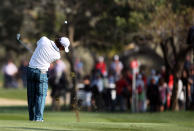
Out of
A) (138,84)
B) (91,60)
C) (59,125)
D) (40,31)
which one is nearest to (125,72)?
(138,84)

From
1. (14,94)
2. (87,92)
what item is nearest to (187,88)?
(87,92)

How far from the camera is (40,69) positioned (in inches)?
674

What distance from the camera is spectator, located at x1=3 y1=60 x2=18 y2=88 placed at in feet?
161

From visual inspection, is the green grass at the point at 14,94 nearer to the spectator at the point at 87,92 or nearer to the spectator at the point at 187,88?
the spectator at the point at 87,92

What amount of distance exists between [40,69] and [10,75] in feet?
106

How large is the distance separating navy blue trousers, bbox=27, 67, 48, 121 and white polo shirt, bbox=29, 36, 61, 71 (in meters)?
0.16

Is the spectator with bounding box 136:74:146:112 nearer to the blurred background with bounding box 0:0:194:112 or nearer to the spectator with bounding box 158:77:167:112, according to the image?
the blurred background with bounding box 0:0:194:112

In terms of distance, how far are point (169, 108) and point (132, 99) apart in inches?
64.2

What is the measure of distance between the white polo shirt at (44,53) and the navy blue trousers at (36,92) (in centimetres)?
16

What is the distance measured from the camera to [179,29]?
28.9 m

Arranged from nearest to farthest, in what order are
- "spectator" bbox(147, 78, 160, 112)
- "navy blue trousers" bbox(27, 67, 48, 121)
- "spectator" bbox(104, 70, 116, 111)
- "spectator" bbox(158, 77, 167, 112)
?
"navy blue trousers" bbox(27, 67, 48, 121)
"spectator" bbox(147, 78, 160, 112)
"spectator" bbox(158, 77, 167, 112)
"spectator" bbox(104, 70, 116, 111)

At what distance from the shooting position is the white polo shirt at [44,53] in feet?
55.6

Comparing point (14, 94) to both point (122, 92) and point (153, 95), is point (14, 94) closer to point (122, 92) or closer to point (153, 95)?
point (122, 92)

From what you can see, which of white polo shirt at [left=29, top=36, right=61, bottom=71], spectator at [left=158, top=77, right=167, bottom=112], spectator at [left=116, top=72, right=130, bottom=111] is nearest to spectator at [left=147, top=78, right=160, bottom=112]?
spectator at [left=158, top=77, right=167, bottom=112]
